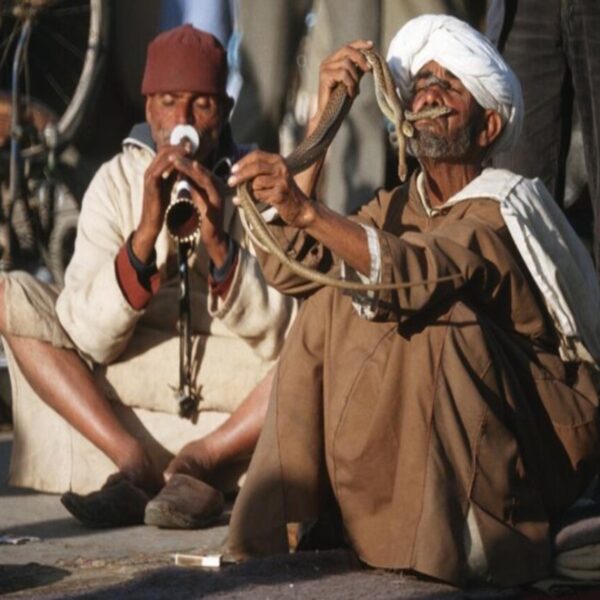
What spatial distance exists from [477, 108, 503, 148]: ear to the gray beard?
9 cm

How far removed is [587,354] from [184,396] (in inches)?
56.9

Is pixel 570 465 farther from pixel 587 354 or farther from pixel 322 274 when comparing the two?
pixel 322 274

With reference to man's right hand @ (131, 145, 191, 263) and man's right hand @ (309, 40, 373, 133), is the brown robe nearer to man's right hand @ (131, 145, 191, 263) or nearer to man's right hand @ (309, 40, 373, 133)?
man's right hand @ (309, 40, 373, 133)

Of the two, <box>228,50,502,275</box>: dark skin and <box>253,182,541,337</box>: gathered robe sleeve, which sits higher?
<box>228,50,502,275</box>: dark skin

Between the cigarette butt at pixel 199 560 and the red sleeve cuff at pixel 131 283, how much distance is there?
0.95 m

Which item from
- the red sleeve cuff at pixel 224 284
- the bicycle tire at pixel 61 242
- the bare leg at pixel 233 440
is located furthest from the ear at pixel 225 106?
the bicycle tire at pixel 61 242

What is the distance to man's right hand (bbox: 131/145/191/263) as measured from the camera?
611cm

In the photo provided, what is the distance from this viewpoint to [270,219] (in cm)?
536

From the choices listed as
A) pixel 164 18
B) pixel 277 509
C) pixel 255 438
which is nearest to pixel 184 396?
pixel 255 438

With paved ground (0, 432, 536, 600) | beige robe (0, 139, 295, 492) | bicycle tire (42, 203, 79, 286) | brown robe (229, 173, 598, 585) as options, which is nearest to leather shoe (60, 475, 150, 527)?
paved ground (0, 432, 536, 600)

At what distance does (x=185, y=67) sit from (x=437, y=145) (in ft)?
3.89

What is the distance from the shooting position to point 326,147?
17.9ft

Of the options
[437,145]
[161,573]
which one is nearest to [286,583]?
[161,573]

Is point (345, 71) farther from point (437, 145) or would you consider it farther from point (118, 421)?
point (118, 421)
